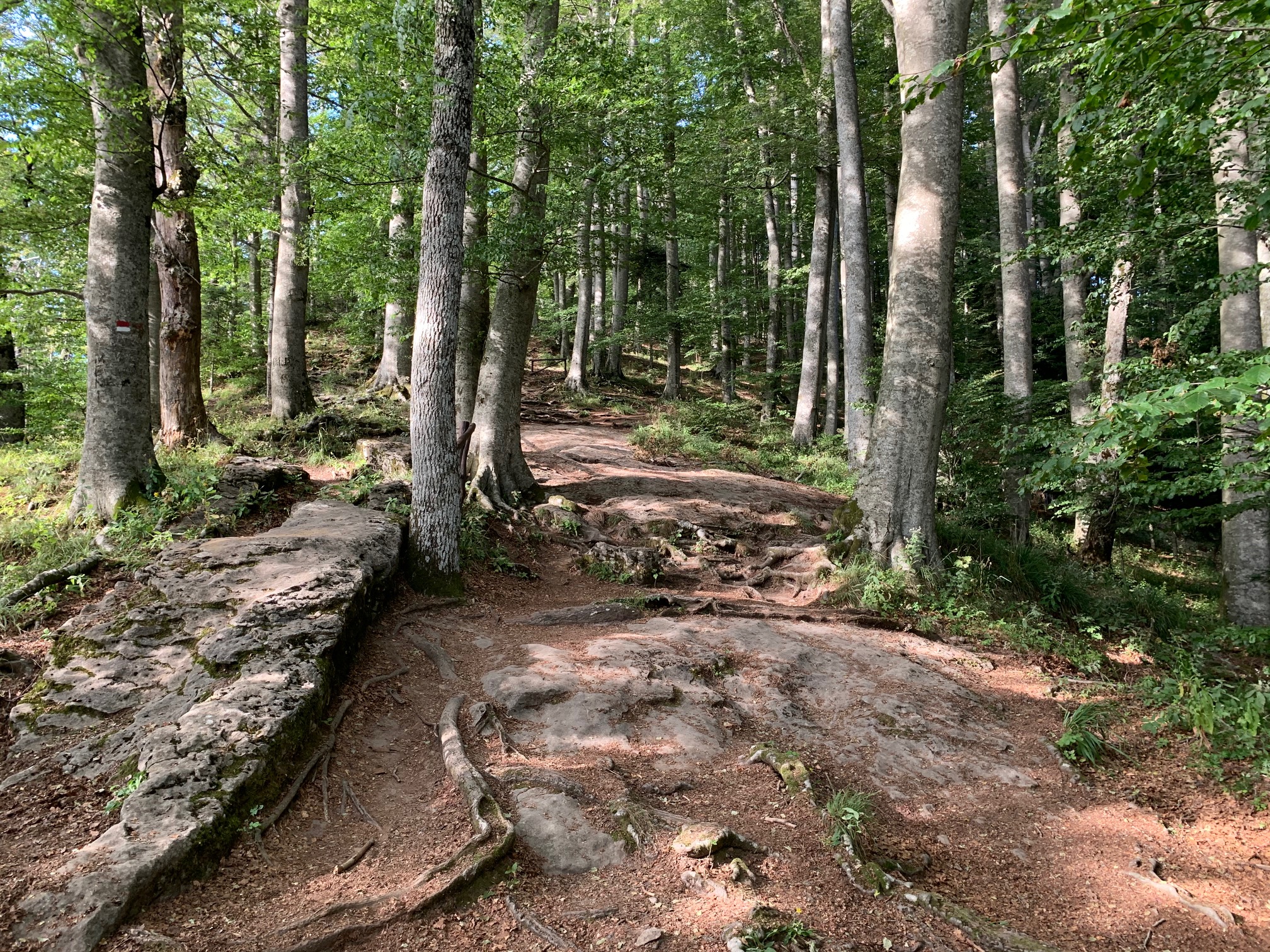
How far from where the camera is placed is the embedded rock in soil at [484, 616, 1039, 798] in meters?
4.64

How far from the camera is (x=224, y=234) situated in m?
13.8

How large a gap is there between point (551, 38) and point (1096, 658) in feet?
33.9

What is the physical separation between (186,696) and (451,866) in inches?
86.2

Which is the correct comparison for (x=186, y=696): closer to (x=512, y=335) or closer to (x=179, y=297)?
(x=512, y=335)

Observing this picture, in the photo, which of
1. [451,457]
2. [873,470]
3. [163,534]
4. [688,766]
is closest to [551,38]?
[451,457]

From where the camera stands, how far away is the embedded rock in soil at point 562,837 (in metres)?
3.42

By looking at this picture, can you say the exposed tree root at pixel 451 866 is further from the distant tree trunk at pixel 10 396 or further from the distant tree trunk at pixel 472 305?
the distant tree trunk at pixel 10 396

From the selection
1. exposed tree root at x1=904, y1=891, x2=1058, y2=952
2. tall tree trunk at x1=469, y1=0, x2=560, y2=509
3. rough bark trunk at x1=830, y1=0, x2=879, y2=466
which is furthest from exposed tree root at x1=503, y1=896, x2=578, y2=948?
rough bark trunk at x1=830, y1=0, x2=879, y2=466

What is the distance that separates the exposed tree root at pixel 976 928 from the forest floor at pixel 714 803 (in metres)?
0.07

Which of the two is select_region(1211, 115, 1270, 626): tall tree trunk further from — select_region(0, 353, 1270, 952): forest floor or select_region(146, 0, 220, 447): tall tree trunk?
select_region(146, 0, 220, 447): tall tree trunk

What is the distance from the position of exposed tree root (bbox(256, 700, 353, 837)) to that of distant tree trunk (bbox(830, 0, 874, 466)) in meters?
11.2

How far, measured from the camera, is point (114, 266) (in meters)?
7.17

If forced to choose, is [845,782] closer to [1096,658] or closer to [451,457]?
[1096,658]

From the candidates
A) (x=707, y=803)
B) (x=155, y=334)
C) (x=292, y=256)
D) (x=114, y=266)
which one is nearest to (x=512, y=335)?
(x=114, y=266)
